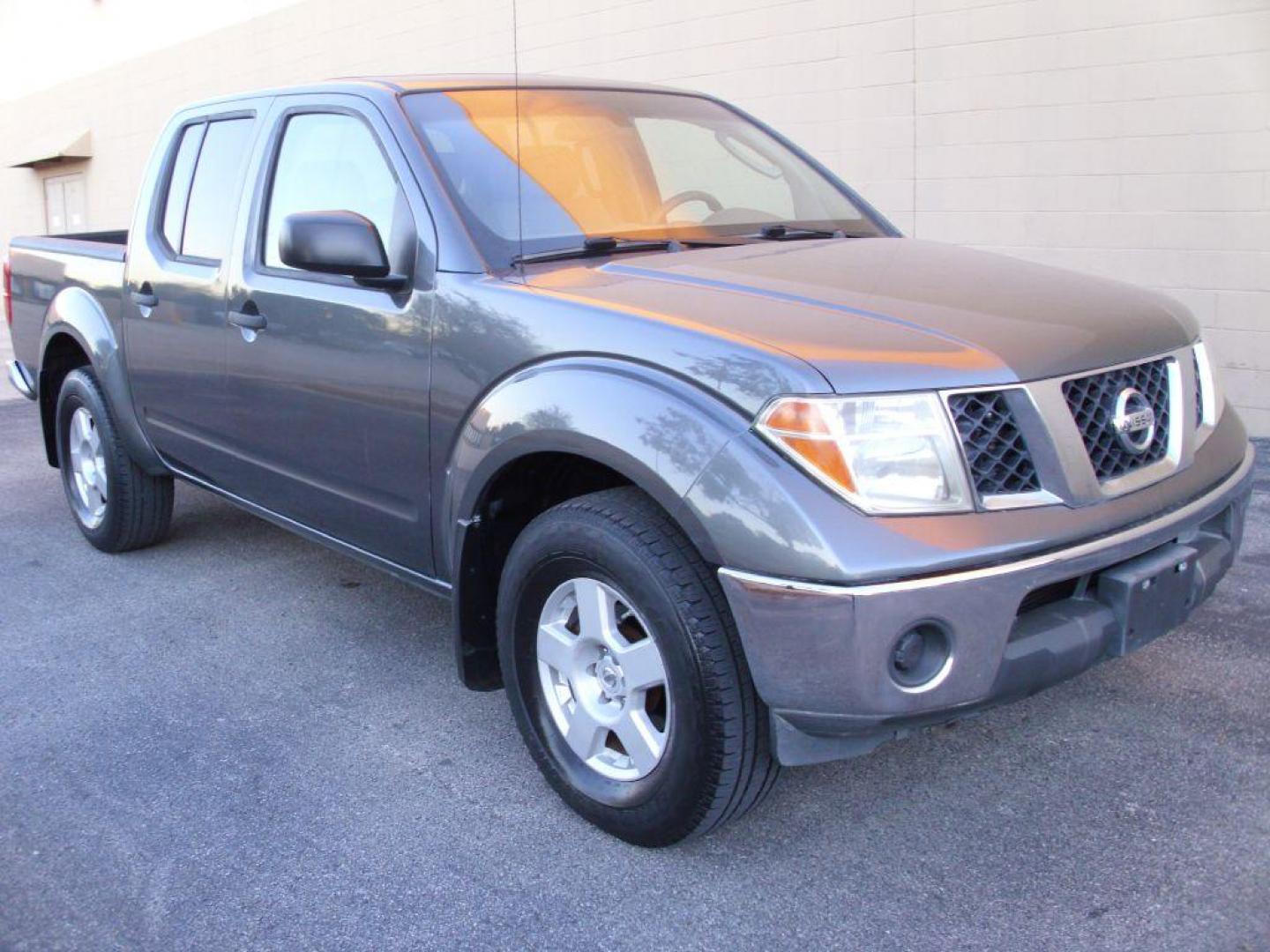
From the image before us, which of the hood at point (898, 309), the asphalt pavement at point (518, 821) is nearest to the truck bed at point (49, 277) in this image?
the asphalt pavement at point (518, 821)

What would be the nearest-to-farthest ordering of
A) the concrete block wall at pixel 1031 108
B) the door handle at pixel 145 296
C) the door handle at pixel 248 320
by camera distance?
the door handle at pixel 248 320 → the door handle at pixel 145 296 → the concrete block wall at pixel 1031 108

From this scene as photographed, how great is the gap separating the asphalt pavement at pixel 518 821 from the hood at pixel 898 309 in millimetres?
1103

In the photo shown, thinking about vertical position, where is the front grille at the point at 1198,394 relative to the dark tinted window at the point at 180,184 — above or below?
below

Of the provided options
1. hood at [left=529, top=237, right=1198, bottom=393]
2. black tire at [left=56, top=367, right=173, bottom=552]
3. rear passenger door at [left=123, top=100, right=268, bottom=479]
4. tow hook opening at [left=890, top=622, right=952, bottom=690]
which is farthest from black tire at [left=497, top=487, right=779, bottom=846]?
black tire at [left=56, top=367, right=173, bottom=552]

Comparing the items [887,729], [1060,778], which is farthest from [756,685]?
[1060,778]

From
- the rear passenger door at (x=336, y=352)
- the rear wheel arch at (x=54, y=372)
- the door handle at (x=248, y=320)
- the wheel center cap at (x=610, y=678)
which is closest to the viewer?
the wheel center cap at (x=610, y=678)

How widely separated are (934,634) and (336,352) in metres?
1.94

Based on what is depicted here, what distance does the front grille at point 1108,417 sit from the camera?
2.74 meters

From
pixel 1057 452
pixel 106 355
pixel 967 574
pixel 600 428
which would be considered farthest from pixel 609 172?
pixel 106 355

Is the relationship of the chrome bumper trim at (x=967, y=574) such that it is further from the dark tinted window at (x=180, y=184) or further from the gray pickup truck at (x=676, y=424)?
the dark tinted window at (x=180, y=184)

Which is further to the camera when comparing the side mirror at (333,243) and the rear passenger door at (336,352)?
the rear passenger door at (336,352)

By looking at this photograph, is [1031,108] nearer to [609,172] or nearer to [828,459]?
[609,172]

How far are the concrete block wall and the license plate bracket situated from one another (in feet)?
14.8

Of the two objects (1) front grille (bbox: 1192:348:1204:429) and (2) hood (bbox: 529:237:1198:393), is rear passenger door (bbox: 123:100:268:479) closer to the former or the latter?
(2) hood (bbox: 529:237:1198:393)
